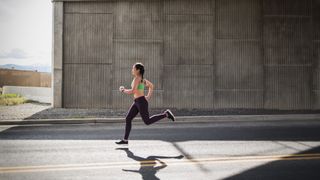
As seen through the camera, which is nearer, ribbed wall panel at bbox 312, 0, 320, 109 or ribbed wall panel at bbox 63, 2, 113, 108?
ribbed wall panel at bbox 63, 2, 113, 108

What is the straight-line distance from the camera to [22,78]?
46469 mm

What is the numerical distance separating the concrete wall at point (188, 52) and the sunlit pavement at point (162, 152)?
4.91 m

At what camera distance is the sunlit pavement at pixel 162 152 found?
261 inches

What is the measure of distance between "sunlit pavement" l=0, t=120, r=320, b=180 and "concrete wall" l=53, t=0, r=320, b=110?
16.1 ft

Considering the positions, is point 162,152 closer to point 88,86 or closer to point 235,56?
point 88,86

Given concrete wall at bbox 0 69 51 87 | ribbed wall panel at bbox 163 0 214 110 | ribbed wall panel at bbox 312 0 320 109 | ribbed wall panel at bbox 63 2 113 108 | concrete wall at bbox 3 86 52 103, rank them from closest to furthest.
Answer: ribbed wall panel at bbox 63 2 113 108, ribbed wall panel at bbox 163 0 214 110, ribbed wall panel at bbox 312 0 320 109, concrete wall at bbox 3 86 52 103, concrete wall at bbox 0 69 51 87


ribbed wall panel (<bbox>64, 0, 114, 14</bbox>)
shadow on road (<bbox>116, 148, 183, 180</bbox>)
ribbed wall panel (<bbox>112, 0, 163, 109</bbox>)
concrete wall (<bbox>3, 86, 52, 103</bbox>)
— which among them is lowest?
shadow on road (<bbox>116, 148, 183, 180</bbox>)

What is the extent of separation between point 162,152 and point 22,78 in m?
40.8

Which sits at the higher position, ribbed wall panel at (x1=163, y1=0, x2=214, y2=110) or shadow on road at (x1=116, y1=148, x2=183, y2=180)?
ribbed wall panel at (x1=163, y1=0, x2=214, y2=110)

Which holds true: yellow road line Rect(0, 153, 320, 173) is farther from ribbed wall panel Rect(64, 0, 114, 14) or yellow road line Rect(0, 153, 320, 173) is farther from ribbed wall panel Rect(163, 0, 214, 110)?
ribbed wall panel Rect(64, 0, 114, 14)

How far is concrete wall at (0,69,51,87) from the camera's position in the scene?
1778 inches

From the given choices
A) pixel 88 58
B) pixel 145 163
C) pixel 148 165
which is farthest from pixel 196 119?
pixel 148 165

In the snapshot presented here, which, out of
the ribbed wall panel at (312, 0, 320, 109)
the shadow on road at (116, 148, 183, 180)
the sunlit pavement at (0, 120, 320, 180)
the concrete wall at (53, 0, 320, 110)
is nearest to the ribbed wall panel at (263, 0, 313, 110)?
the concrete wall at (53, 0, 320, 110)

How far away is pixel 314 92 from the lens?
58.4 ft
